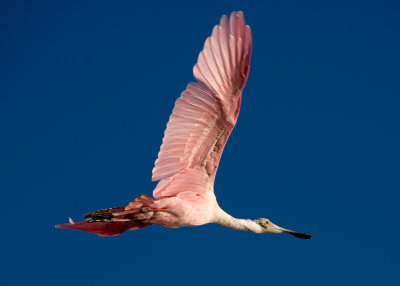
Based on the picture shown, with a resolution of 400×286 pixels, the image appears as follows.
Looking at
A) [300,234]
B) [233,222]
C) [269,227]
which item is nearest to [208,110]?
[233,222]

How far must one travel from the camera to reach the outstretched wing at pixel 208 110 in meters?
7.06

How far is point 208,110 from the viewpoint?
7.89 meters

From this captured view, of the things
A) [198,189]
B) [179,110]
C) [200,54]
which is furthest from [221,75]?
[198,189]

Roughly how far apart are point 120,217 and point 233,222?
233 cm

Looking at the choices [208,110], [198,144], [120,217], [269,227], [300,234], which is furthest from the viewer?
[300,234]

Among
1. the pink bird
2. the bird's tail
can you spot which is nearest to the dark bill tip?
the pink bird

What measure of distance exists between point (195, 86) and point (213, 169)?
1.54 metres

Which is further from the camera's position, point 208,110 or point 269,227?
point 269,227

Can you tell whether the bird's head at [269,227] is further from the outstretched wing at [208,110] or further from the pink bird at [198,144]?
the outstretched wing at [208,110]

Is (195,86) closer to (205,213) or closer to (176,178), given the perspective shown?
(176,178)

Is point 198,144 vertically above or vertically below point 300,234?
above

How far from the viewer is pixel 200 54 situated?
7.23 meters

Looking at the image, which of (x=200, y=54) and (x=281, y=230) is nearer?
(x=200, y=54)

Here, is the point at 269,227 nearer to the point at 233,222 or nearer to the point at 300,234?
the point at 300,234
